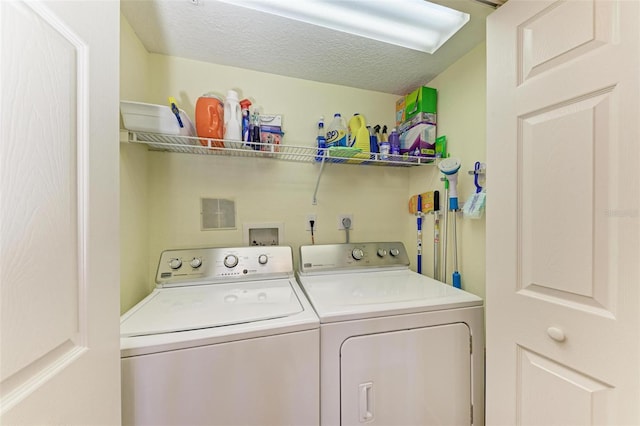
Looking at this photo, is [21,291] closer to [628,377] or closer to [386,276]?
[628,377]

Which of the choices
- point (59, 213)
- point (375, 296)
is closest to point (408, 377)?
point (375, 296)

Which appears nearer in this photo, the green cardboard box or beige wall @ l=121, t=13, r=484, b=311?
beige wall @ l=121, t=13, r=484, b=311

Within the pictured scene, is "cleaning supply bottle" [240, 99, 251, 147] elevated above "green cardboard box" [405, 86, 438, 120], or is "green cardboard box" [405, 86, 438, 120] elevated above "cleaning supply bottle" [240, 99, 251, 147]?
"green cardboard box" [405, 86, 438, 120]

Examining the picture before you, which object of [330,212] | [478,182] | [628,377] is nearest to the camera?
[628,377]

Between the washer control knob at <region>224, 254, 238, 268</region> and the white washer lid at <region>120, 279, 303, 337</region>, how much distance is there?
0.38 feet

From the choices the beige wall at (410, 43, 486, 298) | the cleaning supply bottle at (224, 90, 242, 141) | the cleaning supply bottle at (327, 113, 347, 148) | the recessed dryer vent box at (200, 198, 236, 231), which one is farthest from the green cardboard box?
the recessed dryer vent box at (200, 198, 236, 231)

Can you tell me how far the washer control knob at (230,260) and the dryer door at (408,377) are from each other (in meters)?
0.83

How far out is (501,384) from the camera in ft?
2.81

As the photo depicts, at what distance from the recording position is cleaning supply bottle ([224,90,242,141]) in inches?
51.8

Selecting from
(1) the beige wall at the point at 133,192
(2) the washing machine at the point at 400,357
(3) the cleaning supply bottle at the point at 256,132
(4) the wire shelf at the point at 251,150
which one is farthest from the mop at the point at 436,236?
(1) the beige wall at the point at 133,192

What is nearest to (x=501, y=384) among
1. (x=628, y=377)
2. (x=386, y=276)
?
(x=628, y=377)

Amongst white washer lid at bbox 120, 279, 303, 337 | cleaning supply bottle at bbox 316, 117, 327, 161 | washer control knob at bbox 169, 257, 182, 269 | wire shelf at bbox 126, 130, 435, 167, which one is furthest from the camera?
cleaning supply bottle at bbox 316, 117, 327, 161

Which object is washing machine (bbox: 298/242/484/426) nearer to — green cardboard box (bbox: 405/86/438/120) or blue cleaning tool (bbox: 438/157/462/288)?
blue cleaning tool (bbox: 438/157/462/288)

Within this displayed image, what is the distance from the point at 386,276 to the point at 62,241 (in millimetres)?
1503
